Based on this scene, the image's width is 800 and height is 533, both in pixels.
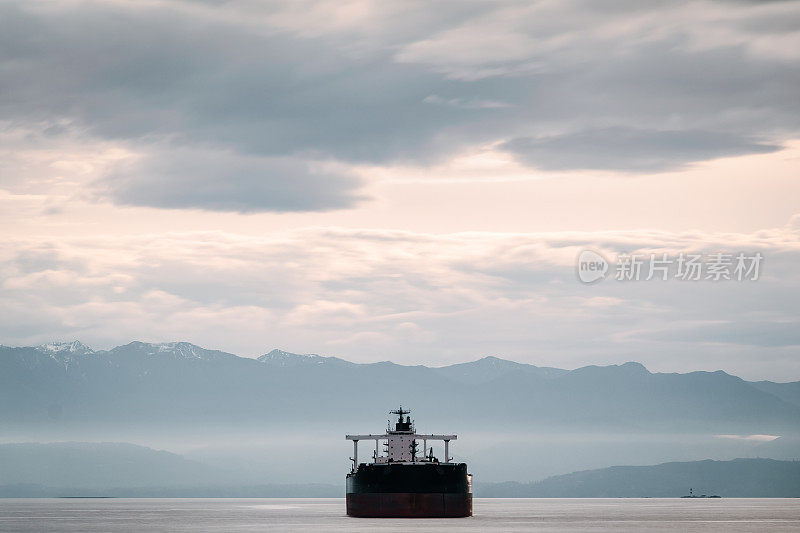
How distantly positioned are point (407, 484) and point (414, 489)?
1.26 meters

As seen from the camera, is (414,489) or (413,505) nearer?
(414,489)

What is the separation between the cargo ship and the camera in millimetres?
136750

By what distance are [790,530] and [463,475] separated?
51.4 m

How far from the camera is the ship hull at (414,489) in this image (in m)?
136

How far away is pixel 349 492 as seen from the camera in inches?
6299

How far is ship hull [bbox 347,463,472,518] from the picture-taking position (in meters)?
136

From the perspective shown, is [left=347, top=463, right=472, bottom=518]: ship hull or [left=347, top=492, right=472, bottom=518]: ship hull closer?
[left=347, top=463, right=472, bottom=518]: ship hull

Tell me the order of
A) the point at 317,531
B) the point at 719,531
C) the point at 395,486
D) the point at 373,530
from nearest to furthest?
the point at 373,530 → the point at 395,486 → the point at 317,531 → the point at 719,531

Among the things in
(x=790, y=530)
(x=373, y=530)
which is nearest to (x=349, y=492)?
(x=373, y=530)

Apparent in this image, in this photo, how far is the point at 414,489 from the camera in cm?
13800

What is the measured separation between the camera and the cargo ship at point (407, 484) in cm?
13675

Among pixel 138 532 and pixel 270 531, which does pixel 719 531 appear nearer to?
pixel 270 531

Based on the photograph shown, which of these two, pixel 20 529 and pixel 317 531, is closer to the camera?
pixel 317 531

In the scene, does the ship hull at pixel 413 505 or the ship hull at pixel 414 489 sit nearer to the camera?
the ship hull at pixel 414 489
